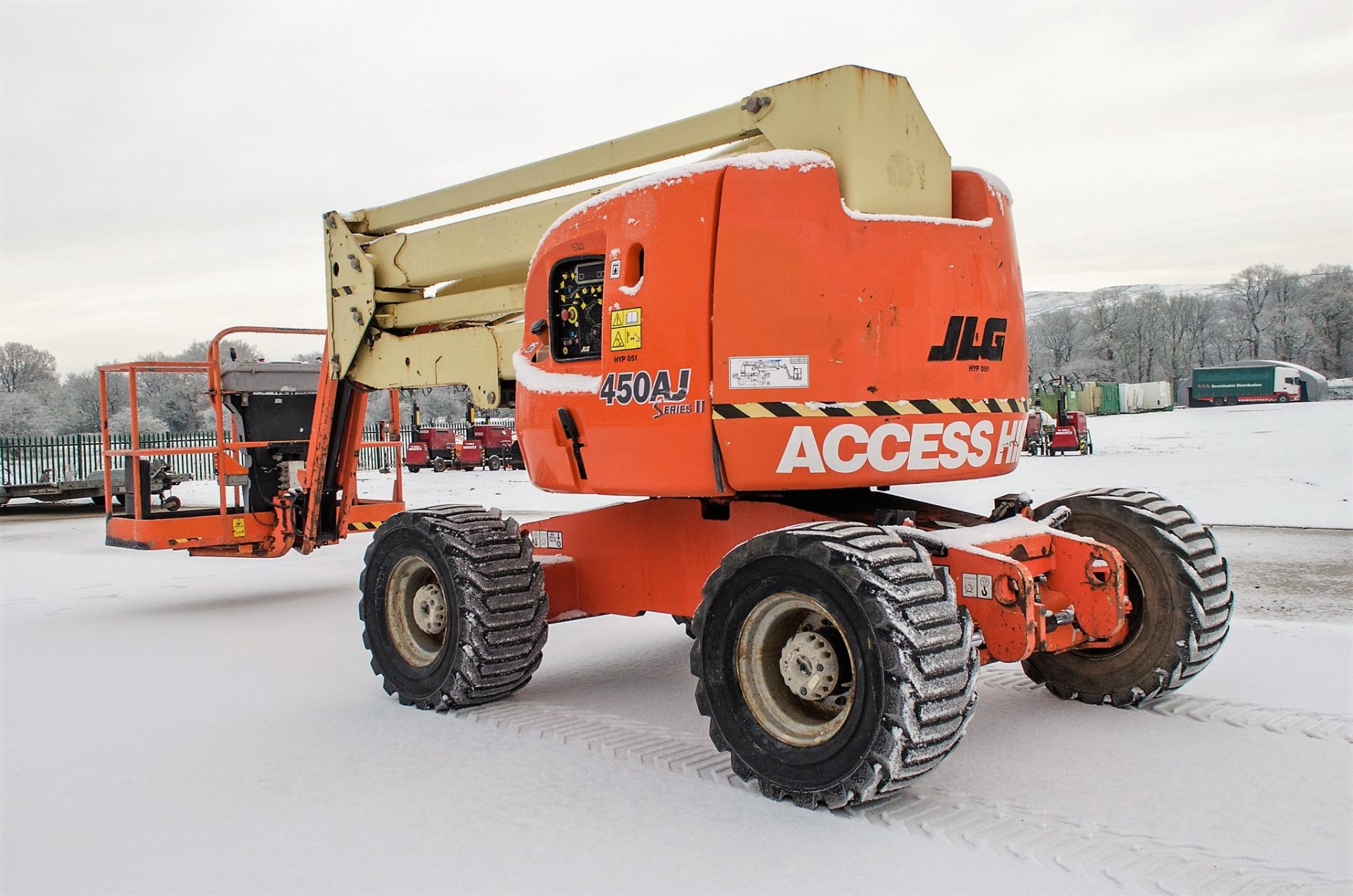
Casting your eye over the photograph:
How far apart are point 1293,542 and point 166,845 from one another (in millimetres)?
11851

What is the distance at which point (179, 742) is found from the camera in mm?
5262

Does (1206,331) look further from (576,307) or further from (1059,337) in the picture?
(576,307)

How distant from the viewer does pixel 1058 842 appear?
3805 mm

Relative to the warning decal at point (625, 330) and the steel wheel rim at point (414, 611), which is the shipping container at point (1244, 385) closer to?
the steel wheel rim at point (414, 611)

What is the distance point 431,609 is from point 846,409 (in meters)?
2.82

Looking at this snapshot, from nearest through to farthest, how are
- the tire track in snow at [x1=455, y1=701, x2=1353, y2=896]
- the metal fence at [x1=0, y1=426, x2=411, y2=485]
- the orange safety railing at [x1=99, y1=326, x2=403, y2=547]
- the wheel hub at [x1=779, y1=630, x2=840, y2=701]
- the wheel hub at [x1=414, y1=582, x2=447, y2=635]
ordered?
the tire track in snow at [x1=455, y1=701, x2=1353, y2=896]
the wheel hub at [x1=779, y1=630, x2=840, y2=701]
the wheel hub at [x1=414, y1=582, x2=447, y2=635]
the orange safety railing at [x1=99, y1=326, x2=403, y2=547]
the metal fence at [x1=0, y1=426, x2=411, y2=485]

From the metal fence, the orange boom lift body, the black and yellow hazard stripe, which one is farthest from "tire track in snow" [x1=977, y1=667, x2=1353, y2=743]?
the metal fence

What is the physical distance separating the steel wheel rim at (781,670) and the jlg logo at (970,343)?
51.4 inches

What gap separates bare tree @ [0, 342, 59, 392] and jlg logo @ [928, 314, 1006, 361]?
259 ft

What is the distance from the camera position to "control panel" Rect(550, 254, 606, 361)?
214 inches

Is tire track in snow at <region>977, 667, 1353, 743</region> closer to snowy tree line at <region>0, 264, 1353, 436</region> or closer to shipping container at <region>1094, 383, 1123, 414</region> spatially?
shipping container at <region>1094, 383, 1123, 414</region>

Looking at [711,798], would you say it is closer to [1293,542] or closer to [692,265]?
[692,265]

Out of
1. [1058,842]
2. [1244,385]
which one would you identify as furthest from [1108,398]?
[1058,842]

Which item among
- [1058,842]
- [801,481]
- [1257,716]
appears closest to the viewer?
[1058,842]
